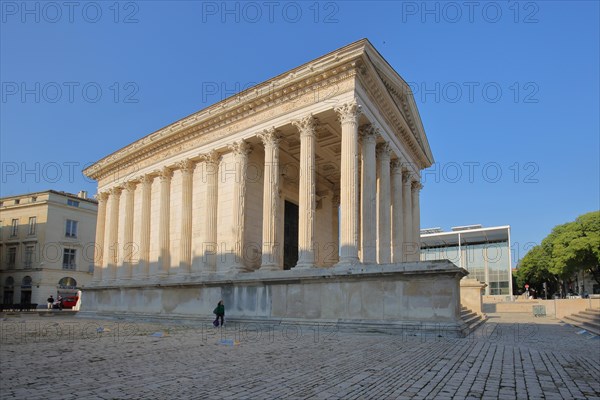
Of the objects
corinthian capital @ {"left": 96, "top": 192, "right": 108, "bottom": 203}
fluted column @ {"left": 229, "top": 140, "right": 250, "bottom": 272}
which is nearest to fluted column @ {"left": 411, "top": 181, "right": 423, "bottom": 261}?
fluted column @ {"left": 229, "top": 140, "right": 250, "bottom": 272}

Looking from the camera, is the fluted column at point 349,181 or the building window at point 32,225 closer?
the fluted column at point 349,181

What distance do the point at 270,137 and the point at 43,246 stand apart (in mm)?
40994

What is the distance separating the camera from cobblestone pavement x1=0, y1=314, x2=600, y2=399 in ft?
20.6

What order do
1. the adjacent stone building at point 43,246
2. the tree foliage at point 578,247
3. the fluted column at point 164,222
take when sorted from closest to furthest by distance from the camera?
the fluted column at point 164,222, the tree foliage at point 578,247, the adjacent stone building at point 43,246

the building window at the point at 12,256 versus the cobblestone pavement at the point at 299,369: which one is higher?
the building window at the point at 12,256

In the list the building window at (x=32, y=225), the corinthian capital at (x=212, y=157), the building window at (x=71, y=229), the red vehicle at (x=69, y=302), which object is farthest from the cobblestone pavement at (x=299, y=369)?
the building window at (x=71, y=229)

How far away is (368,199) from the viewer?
63.2 ft

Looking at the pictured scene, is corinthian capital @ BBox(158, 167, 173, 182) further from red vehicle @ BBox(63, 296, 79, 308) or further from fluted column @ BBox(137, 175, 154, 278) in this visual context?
red vehicle @ BBox(63, 296, 79, 308)

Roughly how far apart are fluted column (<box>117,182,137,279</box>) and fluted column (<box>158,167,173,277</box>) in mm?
3769

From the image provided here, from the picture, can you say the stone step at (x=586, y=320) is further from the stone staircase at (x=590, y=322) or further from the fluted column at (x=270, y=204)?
the fluted column at (x=270, y=204)

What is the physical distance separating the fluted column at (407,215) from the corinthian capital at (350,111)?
9.69 meters

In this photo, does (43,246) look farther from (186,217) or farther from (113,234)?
(186,217)

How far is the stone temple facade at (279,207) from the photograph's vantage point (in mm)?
16719

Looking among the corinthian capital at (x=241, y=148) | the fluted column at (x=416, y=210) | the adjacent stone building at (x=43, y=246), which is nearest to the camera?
the corinthian capital at (x=241, y=148)
